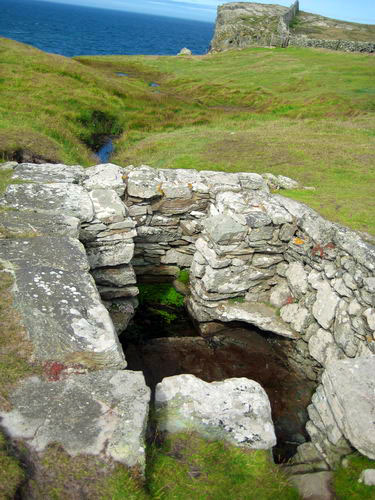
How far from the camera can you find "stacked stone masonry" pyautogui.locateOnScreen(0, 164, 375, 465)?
396 inches

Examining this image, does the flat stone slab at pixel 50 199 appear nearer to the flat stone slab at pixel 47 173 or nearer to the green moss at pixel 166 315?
the flat stone slab at pixel 47 173

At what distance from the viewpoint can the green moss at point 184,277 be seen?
48.1ft

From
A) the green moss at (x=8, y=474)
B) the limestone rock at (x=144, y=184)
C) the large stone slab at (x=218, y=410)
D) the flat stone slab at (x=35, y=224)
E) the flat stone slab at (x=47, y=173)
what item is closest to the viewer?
the green moss at (x=8, y=474)

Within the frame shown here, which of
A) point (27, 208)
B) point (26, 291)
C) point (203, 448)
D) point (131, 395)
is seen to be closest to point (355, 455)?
point (203, 448)

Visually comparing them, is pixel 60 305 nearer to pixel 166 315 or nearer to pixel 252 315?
pixel 252 315

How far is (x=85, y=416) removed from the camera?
5082 millimetres

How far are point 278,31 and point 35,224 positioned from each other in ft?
242

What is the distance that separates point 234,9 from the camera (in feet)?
280

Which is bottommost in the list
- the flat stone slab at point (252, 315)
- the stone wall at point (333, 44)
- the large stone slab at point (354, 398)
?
the flat stone slab at point (252, 315)

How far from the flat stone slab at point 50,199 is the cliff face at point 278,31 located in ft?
212

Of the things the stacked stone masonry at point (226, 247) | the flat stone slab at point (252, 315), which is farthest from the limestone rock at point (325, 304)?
the flat stone slab at point (252, 315)

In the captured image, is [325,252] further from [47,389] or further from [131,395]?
[47,389]

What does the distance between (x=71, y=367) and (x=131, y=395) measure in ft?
3.33

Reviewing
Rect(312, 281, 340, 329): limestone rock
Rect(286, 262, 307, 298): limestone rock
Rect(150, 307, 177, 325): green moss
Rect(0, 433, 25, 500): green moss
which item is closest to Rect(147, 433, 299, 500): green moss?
Rect(0, 433, 25, 500): green moss
